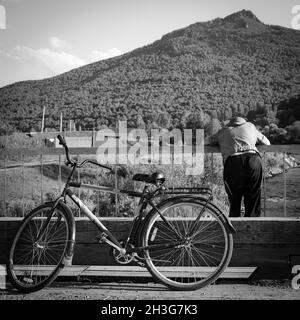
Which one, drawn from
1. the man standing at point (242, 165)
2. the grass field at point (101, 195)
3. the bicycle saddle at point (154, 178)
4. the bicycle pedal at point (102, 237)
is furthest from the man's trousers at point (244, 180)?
the bicycle pedal at point (102, 237)

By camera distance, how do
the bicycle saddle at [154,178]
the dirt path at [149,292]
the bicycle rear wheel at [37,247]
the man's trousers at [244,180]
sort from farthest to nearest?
1. the man's trousers at [244,180]
2. the bicycle rear wheel at [37,247]
3. the bicycle saddle at [154,178]
4. the dirt path at [149,292]

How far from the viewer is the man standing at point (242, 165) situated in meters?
4.93

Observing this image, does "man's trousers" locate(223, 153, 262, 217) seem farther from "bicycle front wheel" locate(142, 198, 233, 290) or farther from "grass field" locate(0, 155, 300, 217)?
"bicycle front wheel" locate(142, 198, 233, 290)

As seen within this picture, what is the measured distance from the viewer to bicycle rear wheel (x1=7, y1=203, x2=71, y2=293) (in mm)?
3828

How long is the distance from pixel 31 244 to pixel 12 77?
4.39 metres

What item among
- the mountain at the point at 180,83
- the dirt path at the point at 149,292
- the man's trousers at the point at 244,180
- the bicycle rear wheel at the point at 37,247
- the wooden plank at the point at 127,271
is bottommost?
the dirt path at the point at 149,292

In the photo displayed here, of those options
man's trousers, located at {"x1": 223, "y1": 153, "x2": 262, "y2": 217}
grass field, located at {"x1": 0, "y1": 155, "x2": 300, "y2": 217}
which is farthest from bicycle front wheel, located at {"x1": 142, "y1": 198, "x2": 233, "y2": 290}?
grass field, located at {"x1": 0, "y1": 155, "x2": 300, "y2": 217}

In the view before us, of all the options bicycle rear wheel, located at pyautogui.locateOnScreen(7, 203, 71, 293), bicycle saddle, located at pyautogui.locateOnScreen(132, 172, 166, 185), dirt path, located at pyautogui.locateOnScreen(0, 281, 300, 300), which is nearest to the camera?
dirt path, located at pyautogui.locateOnScreen(0, 281, 300, 300)

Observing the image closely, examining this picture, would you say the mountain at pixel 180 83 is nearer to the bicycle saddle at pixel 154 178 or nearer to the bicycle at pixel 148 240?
the bicycle at pixel 148 240

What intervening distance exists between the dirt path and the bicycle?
0.29ft

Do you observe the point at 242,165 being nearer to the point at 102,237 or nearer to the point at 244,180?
the point at 244,180

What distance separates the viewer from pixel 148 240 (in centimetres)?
381
